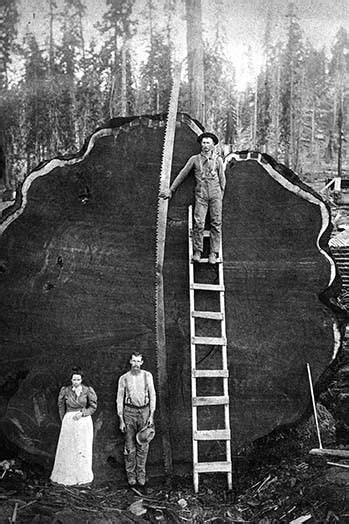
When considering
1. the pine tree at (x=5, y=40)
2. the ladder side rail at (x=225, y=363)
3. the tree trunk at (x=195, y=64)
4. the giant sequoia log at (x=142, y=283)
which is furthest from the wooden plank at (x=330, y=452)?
the pine tree at (x=5, y=40)

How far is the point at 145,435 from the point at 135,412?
19 centimetres

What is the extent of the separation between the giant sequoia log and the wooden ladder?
0.12m

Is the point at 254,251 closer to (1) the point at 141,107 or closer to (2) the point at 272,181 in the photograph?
(2) the point at 272,181

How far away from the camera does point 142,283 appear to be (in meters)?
4.70

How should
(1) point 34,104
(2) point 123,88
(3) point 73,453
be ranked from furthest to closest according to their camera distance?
(1) point 34,104 < (2) point 123,88 < (3) point 73,453

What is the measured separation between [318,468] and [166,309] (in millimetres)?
1738

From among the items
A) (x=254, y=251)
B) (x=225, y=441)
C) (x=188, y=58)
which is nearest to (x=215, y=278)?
(x=254, y=251)

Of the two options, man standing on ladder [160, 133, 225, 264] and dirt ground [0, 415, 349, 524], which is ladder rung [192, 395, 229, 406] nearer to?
dirt ground [0, 415, 349, 524]

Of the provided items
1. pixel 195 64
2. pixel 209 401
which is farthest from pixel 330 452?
pixel 195 64

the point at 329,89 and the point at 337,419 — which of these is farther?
the point at 329,89

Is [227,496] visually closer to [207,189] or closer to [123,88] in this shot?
[207,189]

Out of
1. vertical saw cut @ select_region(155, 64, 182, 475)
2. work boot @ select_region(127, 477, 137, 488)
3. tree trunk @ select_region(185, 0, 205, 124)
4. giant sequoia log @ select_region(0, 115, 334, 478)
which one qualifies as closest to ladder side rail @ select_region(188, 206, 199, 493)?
giant sequoia log @ select_region(0, 115, 334, 478)

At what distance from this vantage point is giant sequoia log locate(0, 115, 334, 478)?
4.55 metres

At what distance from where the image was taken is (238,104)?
18.7 feet
